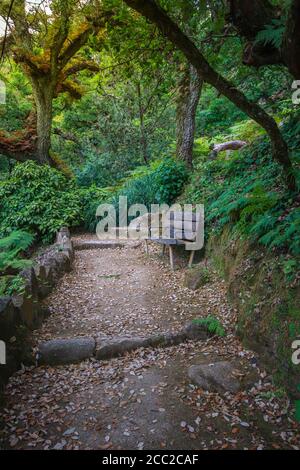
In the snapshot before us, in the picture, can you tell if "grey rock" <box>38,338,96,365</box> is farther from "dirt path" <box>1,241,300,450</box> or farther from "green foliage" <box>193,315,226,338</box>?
"green foliage" <box>193,315,226,338</box>

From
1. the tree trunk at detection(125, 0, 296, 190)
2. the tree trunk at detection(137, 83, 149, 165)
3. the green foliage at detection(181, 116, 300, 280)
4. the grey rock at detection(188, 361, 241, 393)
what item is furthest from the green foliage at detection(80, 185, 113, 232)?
the grey rock at detection(188, 361, 241, 393)

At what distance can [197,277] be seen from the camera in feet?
19.7

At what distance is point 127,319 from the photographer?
527 centimetres

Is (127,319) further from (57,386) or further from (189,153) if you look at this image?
(189,153)

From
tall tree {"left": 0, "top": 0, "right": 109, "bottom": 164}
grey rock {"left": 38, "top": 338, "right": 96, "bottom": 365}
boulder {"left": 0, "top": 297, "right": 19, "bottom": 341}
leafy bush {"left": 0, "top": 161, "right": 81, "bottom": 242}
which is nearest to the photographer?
boulder {"left": 0, "top": 297, "right": 19, "bottom": 341}

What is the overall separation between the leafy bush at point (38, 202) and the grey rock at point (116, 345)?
20.1 feet

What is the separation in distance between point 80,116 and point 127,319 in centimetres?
1286

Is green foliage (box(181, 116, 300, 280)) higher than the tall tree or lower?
lower

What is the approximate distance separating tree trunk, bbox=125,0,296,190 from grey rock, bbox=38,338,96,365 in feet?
11.6

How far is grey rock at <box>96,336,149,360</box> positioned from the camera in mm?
4215

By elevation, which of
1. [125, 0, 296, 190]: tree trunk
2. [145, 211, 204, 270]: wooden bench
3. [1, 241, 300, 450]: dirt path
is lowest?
[1, 241, 300, 450]: dirt path

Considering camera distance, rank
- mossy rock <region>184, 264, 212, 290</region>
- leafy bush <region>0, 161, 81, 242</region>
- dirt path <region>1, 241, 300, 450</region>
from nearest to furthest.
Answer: dirt path <region>1, 241, 300, 450</region>
mossy rock <region>184, 264, 212, 290</region>
leafy bush <region>0, 161, 81, 242</region>

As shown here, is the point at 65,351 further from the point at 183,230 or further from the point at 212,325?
the point at 183,230
